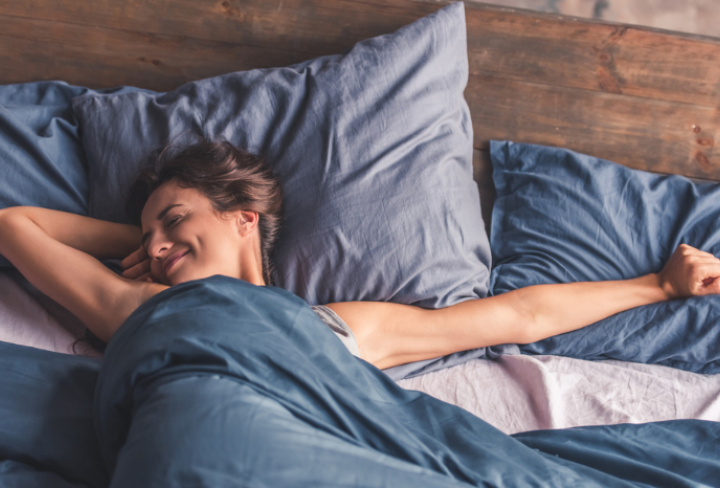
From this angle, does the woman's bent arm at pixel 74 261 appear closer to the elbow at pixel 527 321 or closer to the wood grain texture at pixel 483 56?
the wood grain texture at pixel 483 56

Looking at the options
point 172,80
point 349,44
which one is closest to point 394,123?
point 349,44

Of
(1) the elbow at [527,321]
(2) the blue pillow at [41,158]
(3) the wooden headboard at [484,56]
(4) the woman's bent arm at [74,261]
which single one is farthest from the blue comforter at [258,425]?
(3) the wooden headboard at [484,56]

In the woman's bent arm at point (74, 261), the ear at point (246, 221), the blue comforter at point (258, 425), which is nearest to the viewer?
the blue comforter at point (258, 425)

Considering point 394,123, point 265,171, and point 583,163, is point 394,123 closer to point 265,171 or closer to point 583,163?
point 265,171

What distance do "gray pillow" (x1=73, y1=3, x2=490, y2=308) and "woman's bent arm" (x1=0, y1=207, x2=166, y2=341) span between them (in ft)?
0.23

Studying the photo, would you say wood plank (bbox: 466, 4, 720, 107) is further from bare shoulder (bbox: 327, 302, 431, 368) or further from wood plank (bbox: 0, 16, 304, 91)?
bare shoulder (bbox: 327, 302, 431, 368)

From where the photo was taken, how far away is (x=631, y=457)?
2.81 feet

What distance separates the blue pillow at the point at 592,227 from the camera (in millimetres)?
1149

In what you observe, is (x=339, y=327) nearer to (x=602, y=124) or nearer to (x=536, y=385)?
(x=536, y=385)

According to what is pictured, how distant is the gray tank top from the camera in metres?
0.97

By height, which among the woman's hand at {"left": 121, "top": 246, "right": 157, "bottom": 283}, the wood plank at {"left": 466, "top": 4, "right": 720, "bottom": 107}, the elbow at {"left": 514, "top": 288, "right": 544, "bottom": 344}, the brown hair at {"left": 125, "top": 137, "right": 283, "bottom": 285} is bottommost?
the elbow at {"left": 514, "top": 288, "right": 544, "bottom": 344}

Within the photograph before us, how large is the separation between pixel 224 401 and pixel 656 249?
1.06 meters

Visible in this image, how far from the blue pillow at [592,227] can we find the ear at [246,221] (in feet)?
1.82

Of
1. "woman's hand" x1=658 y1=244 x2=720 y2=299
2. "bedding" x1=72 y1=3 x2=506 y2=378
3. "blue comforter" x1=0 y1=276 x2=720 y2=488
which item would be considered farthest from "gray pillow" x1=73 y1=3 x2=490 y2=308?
"woman's hand" x1=658 y1=244 x2=720 y2=299
